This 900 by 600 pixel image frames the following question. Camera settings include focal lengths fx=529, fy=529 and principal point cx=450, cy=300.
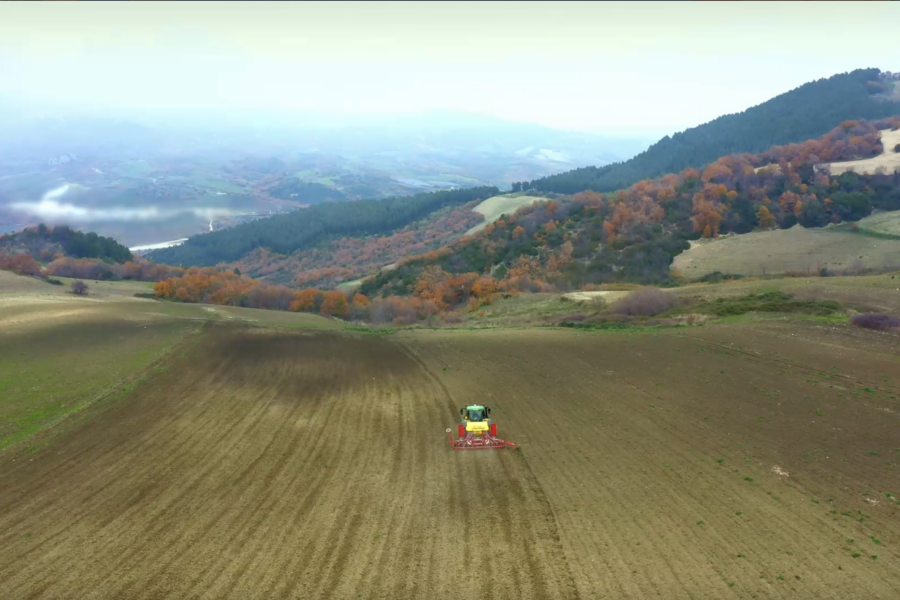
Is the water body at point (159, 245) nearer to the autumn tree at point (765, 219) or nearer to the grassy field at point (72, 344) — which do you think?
the grassy field at point (72, 344)

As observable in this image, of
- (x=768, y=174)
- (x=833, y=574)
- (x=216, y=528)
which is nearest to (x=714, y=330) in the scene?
(x=833, y=574)

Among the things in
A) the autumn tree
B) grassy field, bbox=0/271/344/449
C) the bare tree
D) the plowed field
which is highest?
the autumn tree

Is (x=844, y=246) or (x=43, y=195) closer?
(x=844, y=246)

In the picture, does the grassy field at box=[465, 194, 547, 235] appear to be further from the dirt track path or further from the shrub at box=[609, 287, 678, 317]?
the dirt track path

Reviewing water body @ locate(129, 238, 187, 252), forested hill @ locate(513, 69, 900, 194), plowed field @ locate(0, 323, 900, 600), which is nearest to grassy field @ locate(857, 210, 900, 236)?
plowed field @ locate(0, 323, 900, 600)

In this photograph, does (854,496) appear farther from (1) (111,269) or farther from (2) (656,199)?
(1) (111,269)

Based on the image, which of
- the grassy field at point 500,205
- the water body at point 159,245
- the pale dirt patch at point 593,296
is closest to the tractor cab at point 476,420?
the pale dirt patch at point 593,296

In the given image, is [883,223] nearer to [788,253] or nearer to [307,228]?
[788,253]
